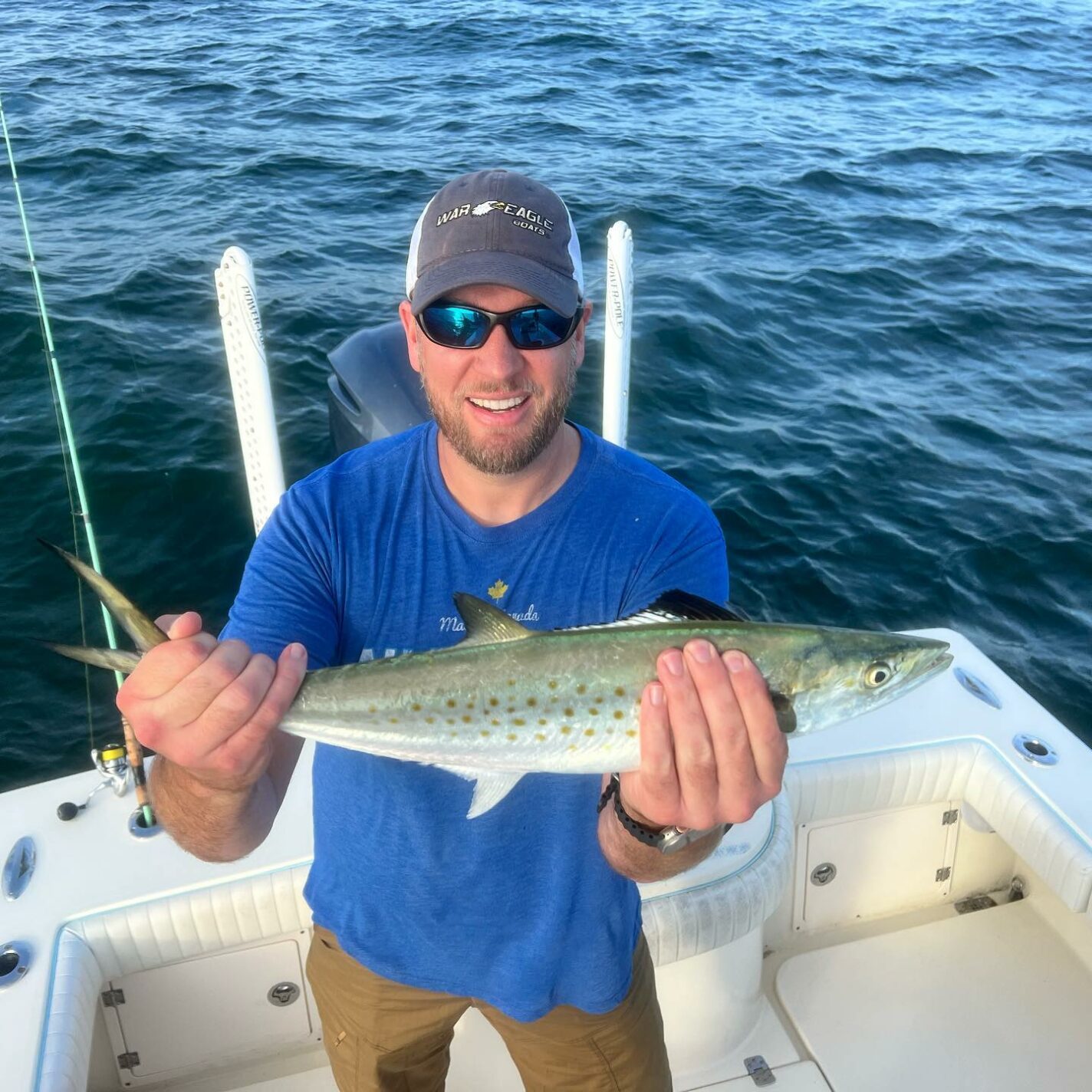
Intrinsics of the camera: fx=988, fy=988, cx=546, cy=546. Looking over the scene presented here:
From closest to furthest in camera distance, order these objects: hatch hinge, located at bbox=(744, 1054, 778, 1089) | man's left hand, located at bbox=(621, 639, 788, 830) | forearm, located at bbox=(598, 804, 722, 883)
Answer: man's left hand, located at bbox=(621, 639, 788, 830), forearm, located at bbox=(598, 804, 722, 883), hatch hinge, located at bbox=(744, 1054, 778, 1089)

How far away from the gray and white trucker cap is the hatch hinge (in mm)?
3477

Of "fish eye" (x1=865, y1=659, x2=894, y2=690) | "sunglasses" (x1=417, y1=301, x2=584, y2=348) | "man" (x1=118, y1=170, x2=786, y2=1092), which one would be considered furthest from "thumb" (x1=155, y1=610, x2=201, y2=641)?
"fish eye" (x1=865, y1=659, x2=894, y2=690)

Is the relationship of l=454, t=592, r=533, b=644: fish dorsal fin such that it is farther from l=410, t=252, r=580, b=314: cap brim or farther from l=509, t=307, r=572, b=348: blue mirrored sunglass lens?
l=410, t=252, r=580, b=314: cap brim

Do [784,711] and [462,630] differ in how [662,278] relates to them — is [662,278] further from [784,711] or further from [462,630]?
[784,711]

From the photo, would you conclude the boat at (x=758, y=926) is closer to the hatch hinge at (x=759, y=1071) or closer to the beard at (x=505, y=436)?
the hatch hinge at (x=759, y=1071)

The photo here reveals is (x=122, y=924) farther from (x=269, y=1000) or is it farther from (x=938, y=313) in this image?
(x=938, y=313)

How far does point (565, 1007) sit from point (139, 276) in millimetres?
11331

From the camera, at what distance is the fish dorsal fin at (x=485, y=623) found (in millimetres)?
2500

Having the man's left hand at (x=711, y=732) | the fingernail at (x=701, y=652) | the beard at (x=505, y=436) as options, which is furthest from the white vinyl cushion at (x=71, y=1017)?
the fingernail at (x=701, y=652)

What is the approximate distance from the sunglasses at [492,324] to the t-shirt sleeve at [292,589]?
1.96ft

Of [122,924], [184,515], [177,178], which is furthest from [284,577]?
[177,178]

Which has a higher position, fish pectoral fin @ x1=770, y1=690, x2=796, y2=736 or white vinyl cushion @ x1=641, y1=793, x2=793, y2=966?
fish pectoral fin @ x1=770, y1=690, x2=796, y2=736

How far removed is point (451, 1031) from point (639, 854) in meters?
1.07

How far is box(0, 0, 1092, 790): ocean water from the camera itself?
8.29 metres
